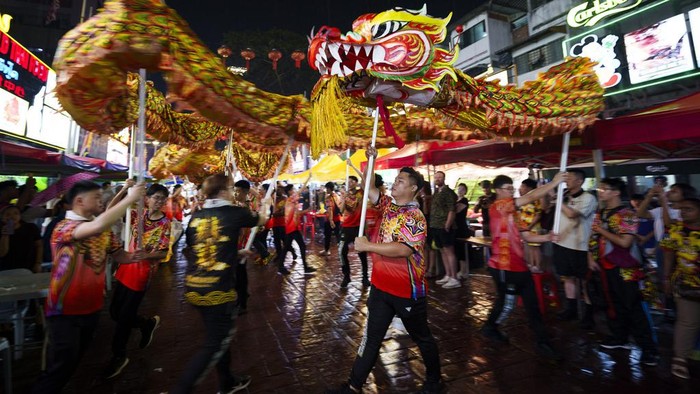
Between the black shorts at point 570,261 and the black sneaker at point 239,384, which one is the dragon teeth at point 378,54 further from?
the black shorts at point 570,261

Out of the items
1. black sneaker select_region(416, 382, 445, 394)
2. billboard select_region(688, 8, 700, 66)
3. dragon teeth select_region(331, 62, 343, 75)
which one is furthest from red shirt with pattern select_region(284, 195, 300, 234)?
billboard select_region(688, 8, 700, 66)

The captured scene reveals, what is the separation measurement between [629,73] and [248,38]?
794 inches

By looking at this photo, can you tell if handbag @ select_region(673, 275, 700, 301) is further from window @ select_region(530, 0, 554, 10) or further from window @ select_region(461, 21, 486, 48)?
window @ select_region(461, 21, 486, 48)

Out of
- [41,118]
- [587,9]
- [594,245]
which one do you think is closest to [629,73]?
[587,9]

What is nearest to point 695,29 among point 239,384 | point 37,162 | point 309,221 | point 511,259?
point 511,259

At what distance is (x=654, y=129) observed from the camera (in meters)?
3.77

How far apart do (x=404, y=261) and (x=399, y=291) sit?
0.75ft

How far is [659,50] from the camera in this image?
10039mm

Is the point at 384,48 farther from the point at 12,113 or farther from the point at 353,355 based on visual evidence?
the point at 12,113

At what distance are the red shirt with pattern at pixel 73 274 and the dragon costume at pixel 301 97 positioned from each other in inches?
38.2

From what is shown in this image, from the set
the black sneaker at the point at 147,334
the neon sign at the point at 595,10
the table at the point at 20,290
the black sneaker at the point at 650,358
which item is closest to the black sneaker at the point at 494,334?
the black sneaker at the point at 650,358

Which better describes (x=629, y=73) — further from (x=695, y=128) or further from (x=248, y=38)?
(x=248, y=38)

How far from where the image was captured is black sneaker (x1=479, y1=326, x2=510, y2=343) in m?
3.66

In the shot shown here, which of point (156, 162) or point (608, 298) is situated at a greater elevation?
point (156, 162)
